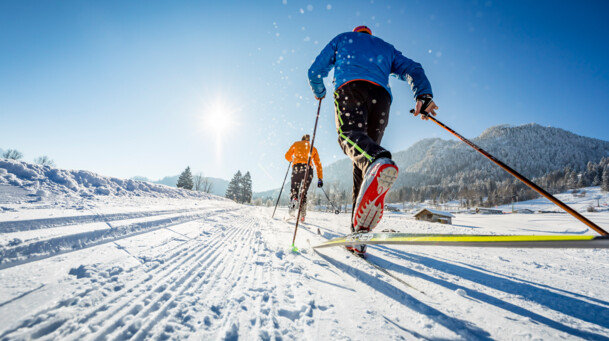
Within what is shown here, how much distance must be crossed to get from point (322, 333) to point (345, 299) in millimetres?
333

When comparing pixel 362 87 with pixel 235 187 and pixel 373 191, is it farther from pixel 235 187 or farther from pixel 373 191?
pixel 235 187

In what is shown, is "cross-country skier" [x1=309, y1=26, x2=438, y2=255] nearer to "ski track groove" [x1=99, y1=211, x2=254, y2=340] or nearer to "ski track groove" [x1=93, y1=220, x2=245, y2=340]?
"ski track groove" [x1=99, y1=211, x2=254, y2=340]

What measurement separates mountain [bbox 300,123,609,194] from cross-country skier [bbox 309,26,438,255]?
105228mm

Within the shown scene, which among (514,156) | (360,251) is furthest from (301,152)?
(514,156)

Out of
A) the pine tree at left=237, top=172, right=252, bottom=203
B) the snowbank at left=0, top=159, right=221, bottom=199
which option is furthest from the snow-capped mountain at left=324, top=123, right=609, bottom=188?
the snowbank at left=0, top=159, right=221, bottom=199

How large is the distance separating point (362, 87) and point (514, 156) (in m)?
168

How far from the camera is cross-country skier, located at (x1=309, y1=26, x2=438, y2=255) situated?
1915mm

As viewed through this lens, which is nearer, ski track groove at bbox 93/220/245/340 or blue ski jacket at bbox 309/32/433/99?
ski track groove at bbox 93/220/245/340

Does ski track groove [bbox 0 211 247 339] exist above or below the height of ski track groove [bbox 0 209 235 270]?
below

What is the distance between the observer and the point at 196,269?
4.47 ft

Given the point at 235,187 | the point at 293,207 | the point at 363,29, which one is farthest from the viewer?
the point at 235,187

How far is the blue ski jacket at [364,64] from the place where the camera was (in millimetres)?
2270

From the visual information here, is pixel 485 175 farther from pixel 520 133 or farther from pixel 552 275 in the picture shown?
pixel 552 275

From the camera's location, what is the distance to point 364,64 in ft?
7.45
